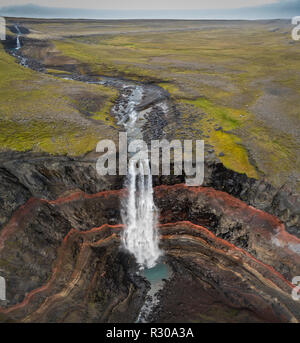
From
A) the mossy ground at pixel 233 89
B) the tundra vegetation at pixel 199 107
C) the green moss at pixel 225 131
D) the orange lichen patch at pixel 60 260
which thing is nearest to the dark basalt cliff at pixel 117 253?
the orange lichen patch at pixel 60 260

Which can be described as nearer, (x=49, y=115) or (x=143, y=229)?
(x=143, y=229)

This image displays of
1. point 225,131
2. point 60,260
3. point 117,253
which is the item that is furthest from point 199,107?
point 60,260

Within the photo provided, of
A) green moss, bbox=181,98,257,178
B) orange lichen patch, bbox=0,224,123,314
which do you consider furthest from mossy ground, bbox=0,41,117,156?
green moss, bbox=181,98,257,178

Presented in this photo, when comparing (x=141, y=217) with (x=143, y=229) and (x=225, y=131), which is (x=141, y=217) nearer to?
(x=143, y=229)

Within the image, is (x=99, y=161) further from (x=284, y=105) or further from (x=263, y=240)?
(x=284, y=105)

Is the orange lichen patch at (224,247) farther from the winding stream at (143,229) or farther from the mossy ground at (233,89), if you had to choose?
the mossy ground at (233,89)

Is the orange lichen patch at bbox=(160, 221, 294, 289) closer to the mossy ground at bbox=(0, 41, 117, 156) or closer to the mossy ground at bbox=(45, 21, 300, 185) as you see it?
the mossy ground at bbox=(45, 21, 300, 185)
